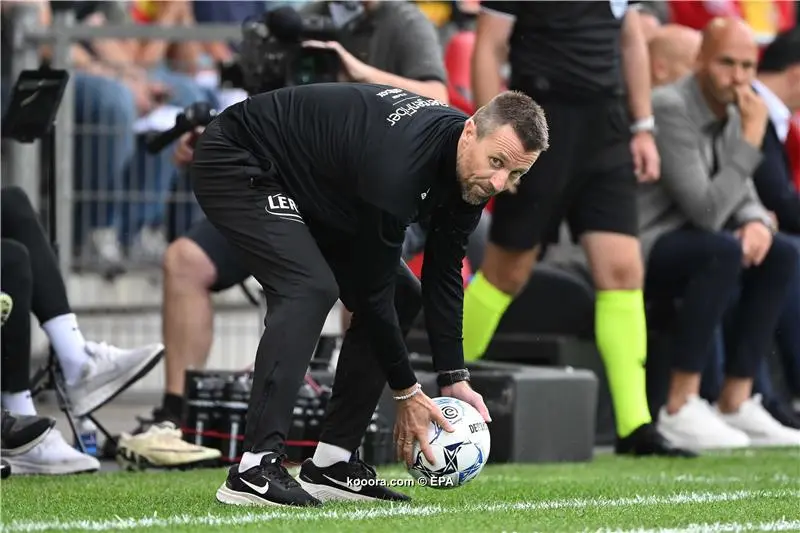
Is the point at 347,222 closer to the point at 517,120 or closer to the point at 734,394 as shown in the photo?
the point at 517,120

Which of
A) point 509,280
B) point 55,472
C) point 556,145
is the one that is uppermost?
point 556,145

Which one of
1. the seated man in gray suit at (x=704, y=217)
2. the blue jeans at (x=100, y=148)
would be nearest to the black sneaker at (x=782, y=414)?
the seated man in gray suit at (x=704, y=217)

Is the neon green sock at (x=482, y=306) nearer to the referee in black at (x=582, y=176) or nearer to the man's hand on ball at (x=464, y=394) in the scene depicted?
the referee in black at (x=582, y=176)

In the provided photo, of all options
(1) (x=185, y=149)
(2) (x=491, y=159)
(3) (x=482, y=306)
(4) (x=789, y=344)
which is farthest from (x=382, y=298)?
(4) (x=789, y=344)

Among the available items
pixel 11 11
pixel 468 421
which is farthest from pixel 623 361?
pixel 11 11

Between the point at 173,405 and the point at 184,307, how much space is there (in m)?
0.46

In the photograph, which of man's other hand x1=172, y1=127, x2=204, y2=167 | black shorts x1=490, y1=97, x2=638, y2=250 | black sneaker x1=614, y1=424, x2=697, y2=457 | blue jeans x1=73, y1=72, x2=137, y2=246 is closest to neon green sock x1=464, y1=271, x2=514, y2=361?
black shorts x1=490, y1=97, x2=638, y2=250

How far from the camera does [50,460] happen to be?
7.11 meters

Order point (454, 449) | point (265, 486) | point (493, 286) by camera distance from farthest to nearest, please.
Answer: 1. point (493, 286)
2. point (454, 449)
3. point (265, 486)

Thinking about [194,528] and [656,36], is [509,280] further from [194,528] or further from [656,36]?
[194,528]

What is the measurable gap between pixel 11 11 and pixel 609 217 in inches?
170

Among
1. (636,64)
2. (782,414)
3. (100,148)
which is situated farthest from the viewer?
(100,148)

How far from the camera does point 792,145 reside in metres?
11.2

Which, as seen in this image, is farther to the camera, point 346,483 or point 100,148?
point 100,148
